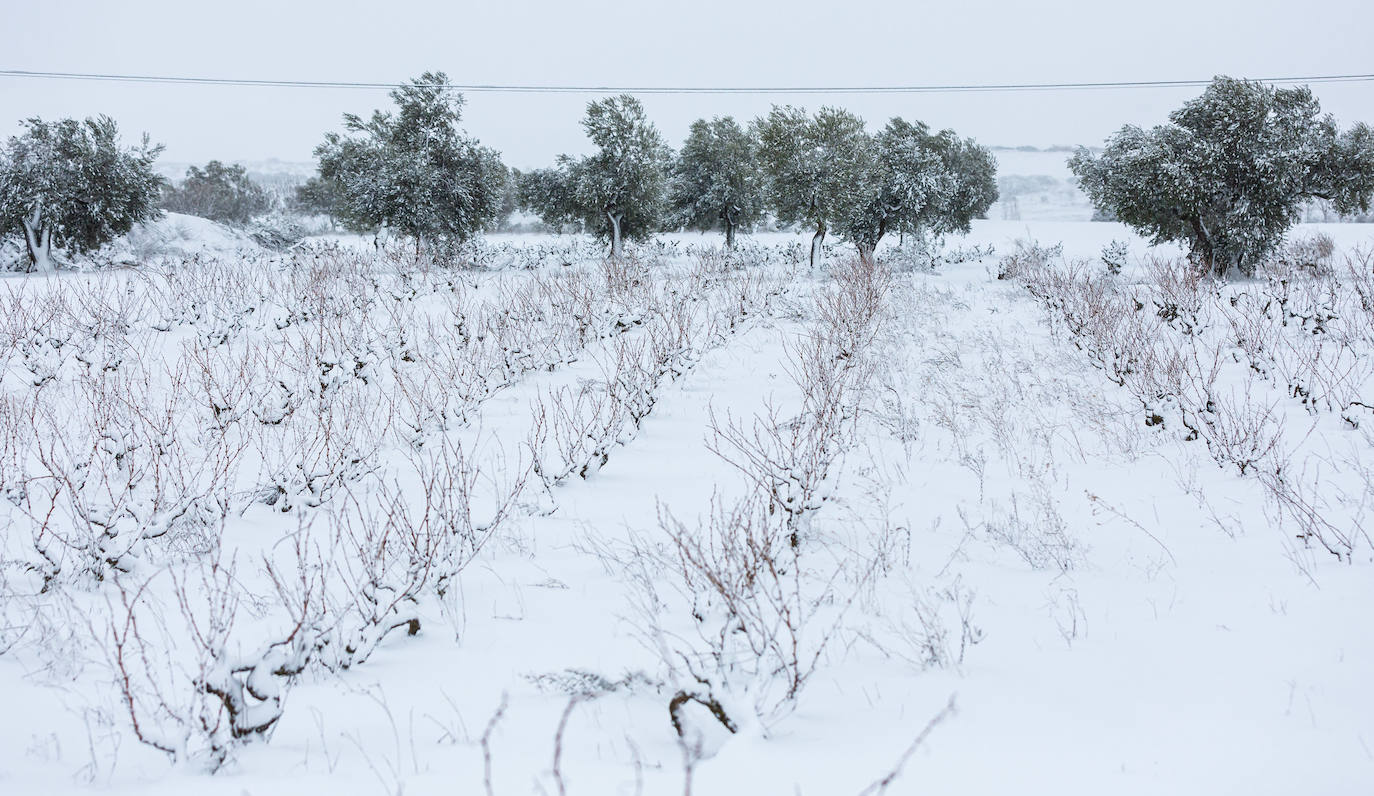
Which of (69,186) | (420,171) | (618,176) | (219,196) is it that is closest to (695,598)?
(420,171)

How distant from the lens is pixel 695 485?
217 inches

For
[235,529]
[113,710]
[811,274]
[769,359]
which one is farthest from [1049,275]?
[113,710]

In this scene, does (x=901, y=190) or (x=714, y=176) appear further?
(x=714, y=176)

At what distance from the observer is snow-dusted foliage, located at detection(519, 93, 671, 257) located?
88.6 feet

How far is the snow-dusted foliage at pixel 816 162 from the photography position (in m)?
25.1

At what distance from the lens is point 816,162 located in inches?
993

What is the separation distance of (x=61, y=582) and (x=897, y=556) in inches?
171

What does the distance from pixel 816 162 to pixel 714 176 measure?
895 cm

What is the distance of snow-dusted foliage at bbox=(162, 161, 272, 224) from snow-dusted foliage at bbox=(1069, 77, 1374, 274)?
176ft

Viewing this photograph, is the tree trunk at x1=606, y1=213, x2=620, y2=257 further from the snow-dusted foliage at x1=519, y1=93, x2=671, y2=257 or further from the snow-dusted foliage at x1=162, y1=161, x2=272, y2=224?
the snow-dusted foliage at x1=162, y1=161, x2=272, y2=224

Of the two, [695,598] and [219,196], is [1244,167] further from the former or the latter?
[219,196]

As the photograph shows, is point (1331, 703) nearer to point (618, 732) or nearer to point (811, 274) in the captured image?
point (618, 732)

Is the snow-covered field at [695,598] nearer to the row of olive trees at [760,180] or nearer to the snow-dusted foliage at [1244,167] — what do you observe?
the snow-dusted foliage at [1244,167]

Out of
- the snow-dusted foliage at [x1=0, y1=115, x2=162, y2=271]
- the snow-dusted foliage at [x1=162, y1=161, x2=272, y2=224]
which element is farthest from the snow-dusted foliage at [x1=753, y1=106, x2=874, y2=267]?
the snow-dusted foliage at [x1=162, y1=161, x2=272, y2=224]
